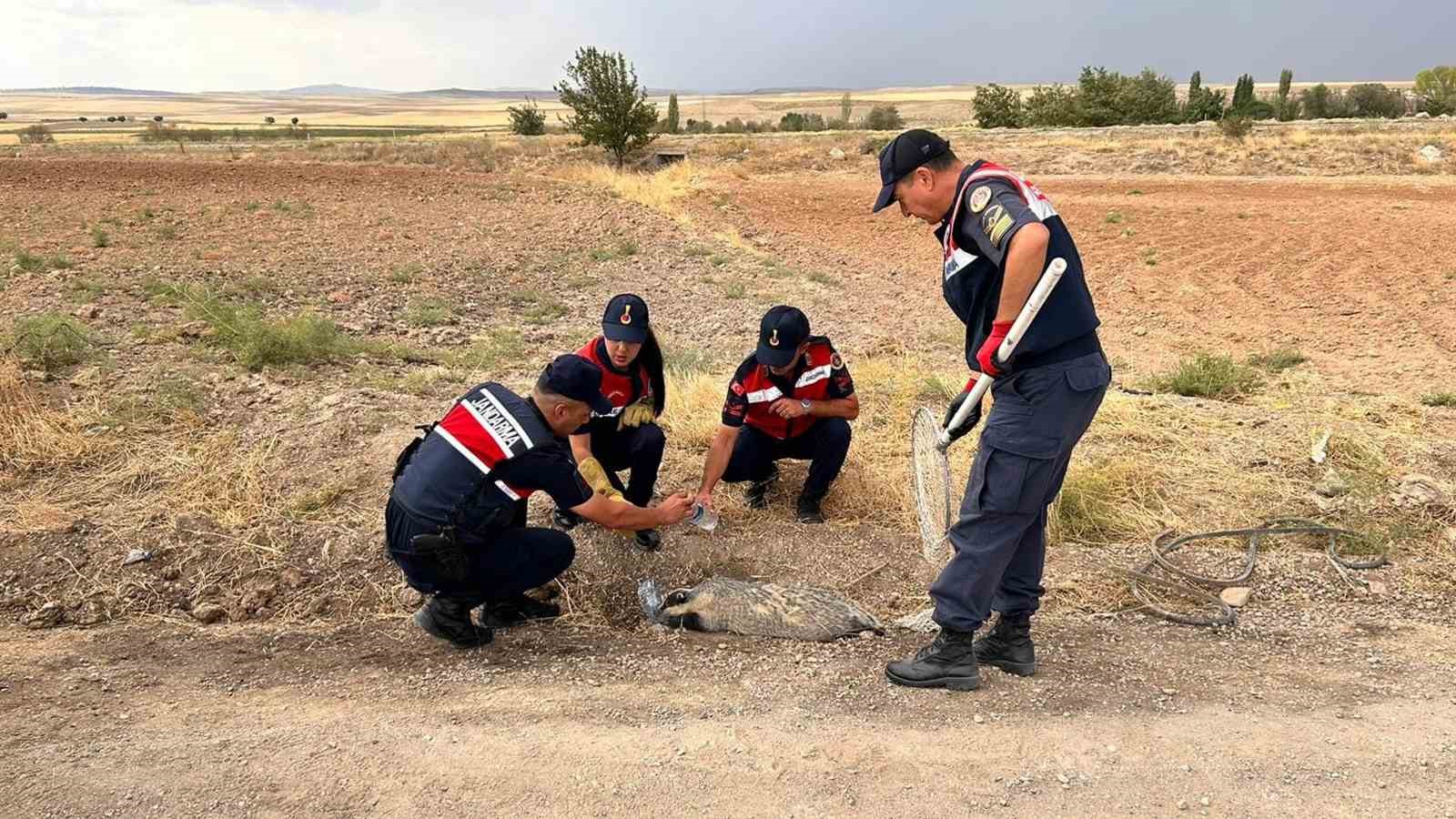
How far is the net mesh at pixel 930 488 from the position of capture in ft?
12.3

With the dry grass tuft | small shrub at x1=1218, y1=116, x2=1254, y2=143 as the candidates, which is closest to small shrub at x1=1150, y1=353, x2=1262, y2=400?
the dry grass tuft

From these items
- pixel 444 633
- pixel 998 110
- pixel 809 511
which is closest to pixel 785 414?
pixel 809 511

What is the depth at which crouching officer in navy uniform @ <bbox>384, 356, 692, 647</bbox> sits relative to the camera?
3.30 meters

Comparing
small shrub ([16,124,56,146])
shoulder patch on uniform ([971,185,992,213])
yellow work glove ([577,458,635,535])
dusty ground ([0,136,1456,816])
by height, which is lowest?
dusty ground ([0,136,1456,816])

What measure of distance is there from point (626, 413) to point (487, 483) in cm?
133

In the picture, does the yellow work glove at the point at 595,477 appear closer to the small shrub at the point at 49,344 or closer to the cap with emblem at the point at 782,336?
the cap with emblem at the point at 782,336

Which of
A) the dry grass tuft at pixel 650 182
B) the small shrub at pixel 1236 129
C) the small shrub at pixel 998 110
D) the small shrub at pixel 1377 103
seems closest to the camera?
the dry grass tuft at pixel 650 182

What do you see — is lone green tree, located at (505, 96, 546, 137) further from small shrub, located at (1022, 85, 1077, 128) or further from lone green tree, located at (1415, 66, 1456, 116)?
lone green tree, located at (1415, 66, 1456, 116)

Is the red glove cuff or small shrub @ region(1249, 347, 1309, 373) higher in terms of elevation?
the red glove cuff

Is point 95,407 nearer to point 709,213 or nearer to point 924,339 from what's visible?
point 924,339

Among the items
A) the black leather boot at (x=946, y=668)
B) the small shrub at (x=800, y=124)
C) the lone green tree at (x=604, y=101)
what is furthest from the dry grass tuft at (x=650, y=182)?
the small shrub at (x=800, y=124)

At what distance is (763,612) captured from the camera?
3859 millimetres

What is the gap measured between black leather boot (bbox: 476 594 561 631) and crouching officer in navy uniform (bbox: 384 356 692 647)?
1.08ft

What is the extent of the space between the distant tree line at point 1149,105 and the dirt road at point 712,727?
35.4 meters
